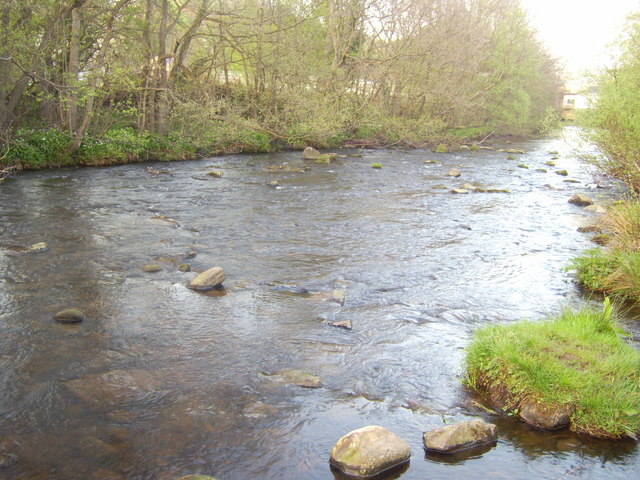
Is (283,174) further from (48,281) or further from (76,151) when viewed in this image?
(48,281)

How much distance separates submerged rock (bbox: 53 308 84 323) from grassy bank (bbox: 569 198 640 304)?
7283 mm

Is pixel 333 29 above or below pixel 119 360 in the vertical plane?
above

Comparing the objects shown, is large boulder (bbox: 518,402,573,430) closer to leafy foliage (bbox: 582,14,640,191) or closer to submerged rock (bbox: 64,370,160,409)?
submerged rock (bbox: 64,370,160,409)

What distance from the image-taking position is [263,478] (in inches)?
161

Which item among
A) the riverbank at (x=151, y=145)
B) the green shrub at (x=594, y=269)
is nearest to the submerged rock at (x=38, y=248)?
the riverbank at (x=151, y=145)

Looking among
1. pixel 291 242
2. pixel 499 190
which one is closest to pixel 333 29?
pixel 499 190

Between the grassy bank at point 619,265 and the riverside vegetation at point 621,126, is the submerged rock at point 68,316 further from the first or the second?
the riverside vegetation at point 621,126

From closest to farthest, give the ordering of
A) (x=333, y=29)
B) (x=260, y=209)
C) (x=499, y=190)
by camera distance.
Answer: (x=260, y=209), (x=499, y=190), (x=333, y=29)

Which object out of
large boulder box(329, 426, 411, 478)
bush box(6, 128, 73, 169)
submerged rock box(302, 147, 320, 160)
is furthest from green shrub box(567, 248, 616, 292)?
submerged rock box(302, 147, 320, 160)

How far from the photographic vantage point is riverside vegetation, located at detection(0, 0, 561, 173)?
16516 millimetres

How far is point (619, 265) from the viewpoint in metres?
8.34

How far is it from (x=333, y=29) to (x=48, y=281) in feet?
70.6

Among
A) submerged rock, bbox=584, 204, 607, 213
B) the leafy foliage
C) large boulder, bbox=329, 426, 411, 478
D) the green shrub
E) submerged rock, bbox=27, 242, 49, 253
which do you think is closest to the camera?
large boulder, bbox=329, 426, 411, 478

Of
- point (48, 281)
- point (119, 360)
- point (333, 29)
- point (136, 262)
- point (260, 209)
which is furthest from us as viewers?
point (333, 29)
